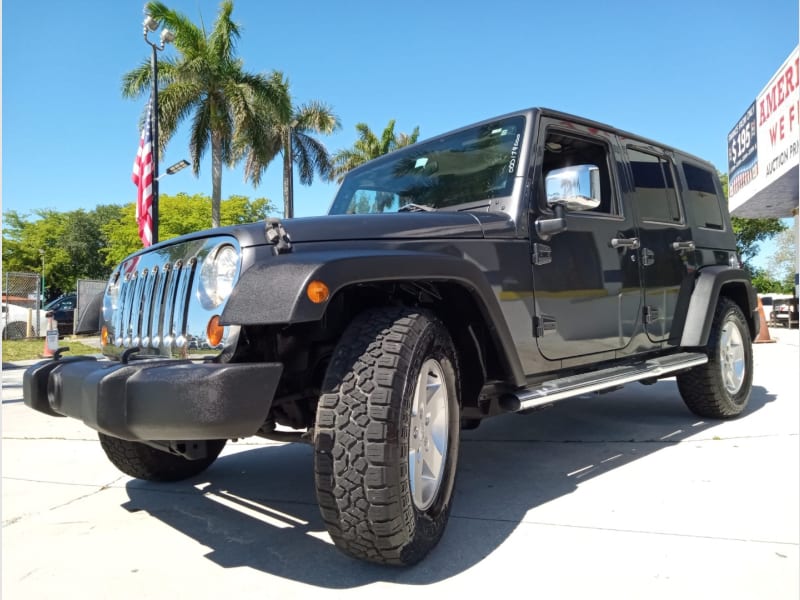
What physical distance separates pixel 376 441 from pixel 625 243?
2276 mm

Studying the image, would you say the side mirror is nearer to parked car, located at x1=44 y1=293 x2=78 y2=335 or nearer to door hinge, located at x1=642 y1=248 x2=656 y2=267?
door hinge, located at x1=642 y1=248 x2=656 y2=267

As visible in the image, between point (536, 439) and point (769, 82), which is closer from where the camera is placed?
point (536, 439)

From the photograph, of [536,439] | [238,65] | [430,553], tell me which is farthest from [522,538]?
[238,65]

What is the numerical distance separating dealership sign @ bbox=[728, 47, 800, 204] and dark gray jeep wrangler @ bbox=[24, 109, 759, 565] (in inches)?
614

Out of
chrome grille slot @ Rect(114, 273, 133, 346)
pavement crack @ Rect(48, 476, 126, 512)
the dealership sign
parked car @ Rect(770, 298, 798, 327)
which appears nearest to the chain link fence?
pavement crack @ Rect(48, 476, 126, 512)

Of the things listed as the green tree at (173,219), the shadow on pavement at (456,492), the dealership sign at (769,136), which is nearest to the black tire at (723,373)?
the shadow on pavement at (456,492)

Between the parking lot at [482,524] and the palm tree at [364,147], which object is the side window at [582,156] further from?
the palm tree at [364,147]

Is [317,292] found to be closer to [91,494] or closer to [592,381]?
[592,381]

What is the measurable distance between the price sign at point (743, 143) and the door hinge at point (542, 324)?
820 inches

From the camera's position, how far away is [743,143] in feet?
71.3

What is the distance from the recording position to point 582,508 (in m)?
2.80

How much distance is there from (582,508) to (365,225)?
166cm

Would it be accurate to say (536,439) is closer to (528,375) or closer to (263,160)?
(528,375)

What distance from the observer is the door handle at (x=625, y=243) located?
3.49 meters
